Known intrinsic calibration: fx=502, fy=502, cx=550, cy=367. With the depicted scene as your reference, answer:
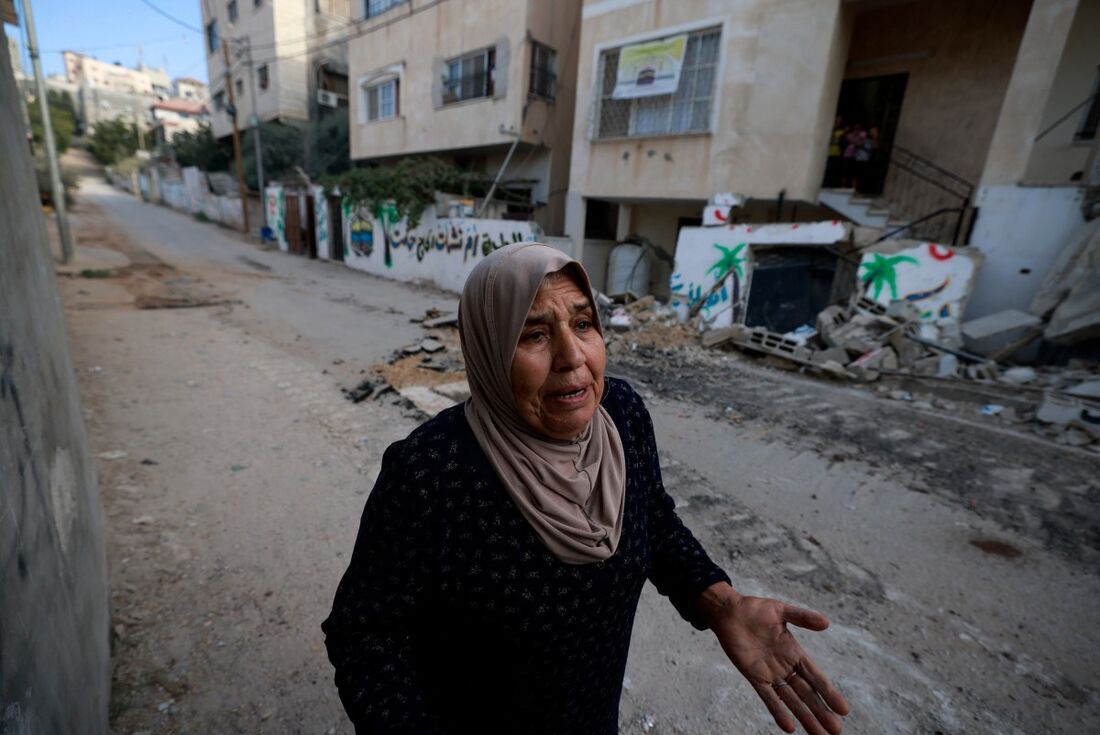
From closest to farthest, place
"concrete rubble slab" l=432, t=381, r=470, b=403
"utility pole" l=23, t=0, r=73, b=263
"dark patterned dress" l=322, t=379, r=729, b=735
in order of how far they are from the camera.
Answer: "dark patterned dress" l=322, t=379, r=729, b=735 < "concrete rubble slab" l=432, t=381, r=470, b=403 < "utility pole" l=23, t=0, r=73, b=263

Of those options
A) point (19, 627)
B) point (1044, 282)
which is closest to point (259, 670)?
point (19, 627)

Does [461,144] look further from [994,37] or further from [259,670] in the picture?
[259,670]

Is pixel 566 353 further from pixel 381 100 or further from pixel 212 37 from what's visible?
pixel 212 37

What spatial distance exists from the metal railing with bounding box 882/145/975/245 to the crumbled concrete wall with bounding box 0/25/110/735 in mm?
11281

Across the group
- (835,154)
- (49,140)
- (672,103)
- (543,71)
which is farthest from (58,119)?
(835,154)

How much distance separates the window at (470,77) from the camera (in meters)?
13.2

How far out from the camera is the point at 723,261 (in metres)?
9.10

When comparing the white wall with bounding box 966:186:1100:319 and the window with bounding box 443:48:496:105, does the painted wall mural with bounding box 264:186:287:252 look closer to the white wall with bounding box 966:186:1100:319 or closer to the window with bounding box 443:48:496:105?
the window with bounding box 443:48:496:105

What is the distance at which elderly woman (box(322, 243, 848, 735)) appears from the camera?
1005 millimetres

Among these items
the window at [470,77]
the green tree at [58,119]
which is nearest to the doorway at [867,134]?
the window at [470,77]

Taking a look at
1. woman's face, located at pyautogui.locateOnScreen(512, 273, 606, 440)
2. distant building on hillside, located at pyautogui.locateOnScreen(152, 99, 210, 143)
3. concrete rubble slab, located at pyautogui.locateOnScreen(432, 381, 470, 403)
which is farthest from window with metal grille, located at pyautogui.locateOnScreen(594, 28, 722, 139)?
distant building on hillside, located at pyautogui.locateOnScreen(152, 99, 210, 143)

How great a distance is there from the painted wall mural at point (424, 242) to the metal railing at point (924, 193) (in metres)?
7.48

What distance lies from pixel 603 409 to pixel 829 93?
32.7 feet

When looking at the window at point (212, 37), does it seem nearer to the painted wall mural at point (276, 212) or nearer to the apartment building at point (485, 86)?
the painted wall mural at point (276, 212)
